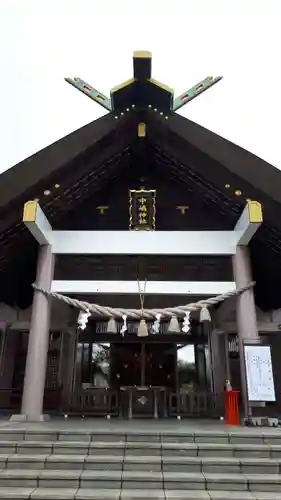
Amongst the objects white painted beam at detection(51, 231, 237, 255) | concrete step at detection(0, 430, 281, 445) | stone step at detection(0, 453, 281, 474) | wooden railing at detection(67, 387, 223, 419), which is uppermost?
white painted beam at detection(51, 231, 237, 255)

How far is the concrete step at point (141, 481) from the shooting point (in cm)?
379

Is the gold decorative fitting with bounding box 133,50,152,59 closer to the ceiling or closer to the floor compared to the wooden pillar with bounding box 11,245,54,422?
closer to the ceiling

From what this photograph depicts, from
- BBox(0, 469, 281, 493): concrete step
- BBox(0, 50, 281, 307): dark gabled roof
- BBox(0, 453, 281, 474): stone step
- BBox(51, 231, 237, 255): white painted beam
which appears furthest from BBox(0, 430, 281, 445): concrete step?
BBox(0, 50, 281, 307): dark gabled roof

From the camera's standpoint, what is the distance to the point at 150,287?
7246 millimetres

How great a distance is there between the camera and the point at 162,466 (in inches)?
161

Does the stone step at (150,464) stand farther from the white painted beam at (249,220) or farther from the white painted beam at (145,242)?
the white painted beam at (145,242)

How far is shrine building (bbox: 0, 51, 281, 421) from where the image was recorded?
22.5ft

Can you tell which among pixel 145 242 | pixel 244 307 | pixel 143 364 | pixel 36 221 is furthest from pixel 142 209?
pixel 143 364

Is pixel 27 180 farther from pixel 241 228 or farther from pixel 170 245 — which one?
pixel 241 228

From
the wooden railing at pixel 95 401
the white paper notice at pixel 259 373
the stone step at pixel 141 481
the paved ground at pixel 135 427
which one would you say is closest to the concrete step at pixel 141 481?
the stone step at pixel 141 481

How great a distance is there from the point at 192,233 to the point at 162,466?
4.47 meters

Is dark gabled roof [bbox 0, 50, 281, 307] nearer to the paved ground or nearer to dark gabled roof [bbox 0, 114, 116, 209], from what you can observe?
dark gabled roof [bbox 0, 114, 116, 209]

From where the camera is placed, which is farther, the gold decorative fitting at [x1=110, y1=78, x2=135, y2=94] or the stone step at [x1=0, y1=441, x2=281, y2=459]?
the gold decorative fitting at [x1=110, y1=78, x2=135, y2=94]

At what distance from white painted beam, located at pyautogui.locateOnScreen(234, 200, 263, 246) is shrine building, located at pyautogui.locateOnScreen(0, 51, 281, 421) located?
1.3 inches
